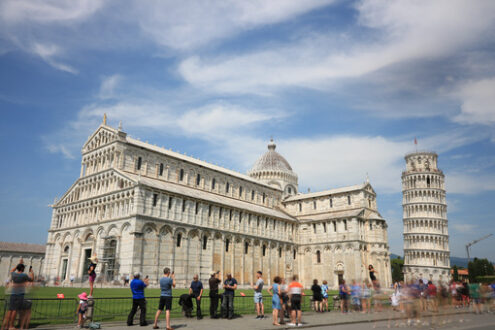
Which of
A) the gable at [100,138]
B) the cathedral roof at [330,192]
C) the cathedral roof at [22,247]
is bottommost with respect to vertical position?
the cathedral roof at [22,247]

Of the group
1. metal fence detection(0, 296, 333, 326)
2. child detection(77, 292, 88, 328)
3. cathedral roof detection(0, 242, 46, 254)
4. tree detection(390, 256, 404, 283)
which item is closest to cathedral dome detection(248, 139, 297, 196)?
tree detection(390, 256, 404, 283)

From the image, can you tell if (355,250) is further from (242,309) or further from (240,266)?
(242,309)

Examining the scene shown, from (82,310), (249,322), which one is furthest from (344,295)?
(82,310)

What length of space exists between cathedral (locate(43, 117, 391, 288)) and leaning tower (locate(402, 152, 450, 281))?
27650mm

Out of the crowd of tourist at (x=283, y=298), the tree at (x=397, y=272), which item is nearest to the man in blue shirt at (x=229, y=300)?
the crowd of tourist at (x=283, y=298)

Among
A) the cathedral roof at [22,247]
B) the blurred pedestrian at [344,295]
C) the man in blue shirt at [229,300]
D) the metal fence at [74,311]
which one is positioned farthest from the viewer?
the cathedral roof at [22,247]

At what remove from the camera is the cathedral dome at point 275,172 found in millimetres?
71438

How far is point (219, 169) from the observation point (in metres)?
58.6

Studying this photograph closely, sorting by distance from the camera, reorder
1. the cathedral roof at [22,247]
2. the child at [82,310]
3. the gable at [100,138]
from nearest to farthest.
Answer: the child at [82,310] → the gable at [100,138] → the cathedral roof at [22,247]

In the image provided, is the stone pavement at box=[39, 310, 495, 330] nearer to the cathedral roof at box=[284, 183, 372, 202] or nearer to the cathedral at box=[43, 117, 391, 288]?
the cathedral at box=[43, 117, 391, 288]

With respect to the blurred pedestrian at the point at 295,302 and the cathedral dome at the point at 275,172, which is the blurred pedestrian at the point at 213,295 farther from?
the cathedral dome at the point at 275,172

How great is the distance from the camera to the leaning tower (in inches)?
3091

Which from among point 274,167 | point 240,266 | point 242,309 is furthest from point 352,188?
point 242,309

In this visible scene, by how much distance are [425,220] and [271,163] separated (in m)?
37.6
